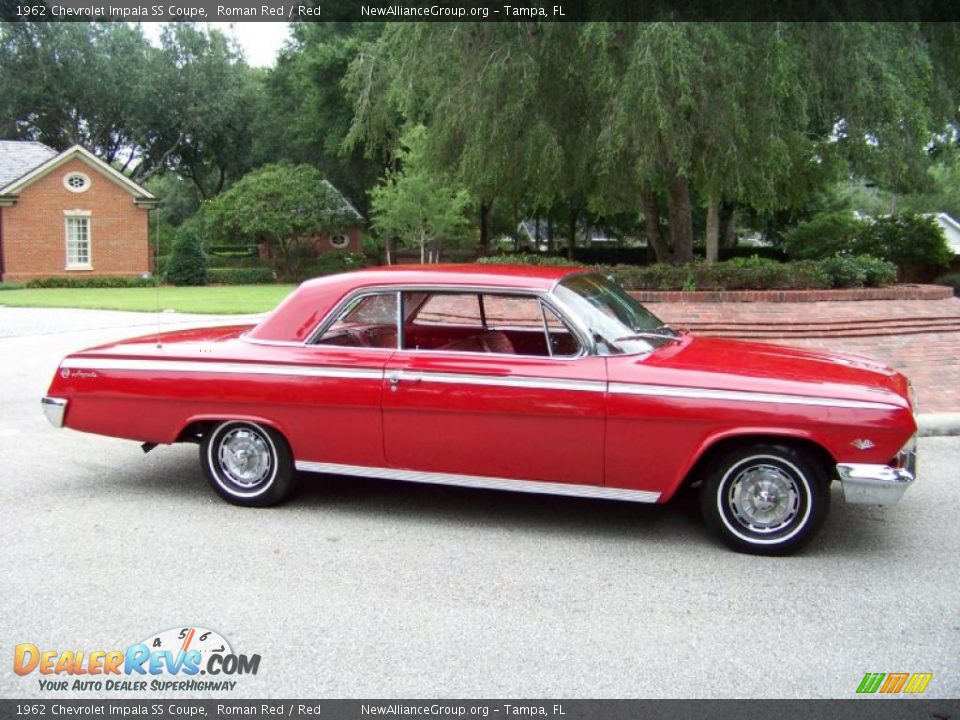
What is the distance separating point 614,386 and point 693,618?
1.36 m

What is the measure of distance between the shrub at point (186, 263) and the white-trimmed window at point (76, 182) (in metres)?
4.16

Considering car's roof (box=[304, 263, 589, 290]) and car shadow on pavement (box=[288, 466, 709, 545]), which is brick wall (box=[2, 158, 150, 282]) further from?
car's roof (box=[304, 263, 589, 290])

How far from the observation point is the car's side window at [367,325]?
550 centimetres

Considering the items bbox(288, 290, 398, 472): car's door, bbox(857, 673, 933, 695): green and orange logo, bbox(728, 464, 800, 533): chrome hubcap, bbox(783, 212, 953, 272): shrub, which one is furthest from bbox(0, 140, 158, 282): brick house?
bbox(857, 673, 933, 695): green and orange logo

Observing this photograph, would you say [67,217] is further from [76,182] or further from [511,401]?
[511,401]

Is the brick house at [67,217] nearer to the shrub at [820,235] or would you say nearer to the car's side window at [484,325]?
the shrub at [820,235]

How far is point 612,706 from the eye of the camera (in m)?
3.23

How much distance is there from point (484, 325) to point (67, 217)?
109ft

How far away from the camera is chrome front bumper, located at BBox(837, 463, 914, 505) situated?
450 cm

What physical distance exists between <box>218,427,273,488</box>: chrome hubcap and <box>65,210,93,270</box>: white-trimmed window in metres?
32.7

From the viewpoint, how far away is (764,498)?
15.5 ft

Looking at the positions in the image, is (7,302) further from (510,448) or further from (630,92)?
(510,448)

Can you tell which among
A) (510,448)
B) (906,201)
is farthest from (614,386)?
(906,201)

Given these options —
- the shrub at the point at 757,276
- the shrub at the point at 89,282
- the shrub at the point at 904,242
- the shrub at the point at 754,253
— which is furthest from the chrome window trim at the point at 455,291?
the shrub at the point at 89,282
